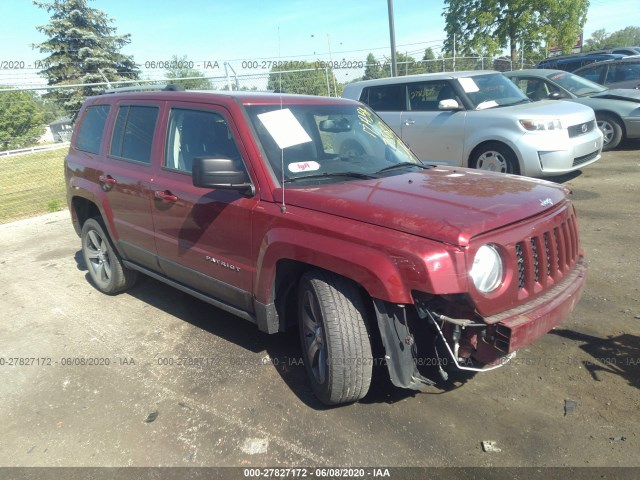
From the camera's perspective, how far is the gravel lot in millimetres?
2643

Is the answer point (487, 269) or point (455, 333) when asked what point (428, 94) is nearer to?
point (487, 269)

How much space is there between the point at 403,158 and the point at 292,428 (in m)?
2.20

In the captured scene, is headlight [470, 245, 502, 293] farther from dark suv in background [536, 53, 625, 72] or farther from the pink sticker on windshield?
dark suv in background [536, 53, 625, 72]

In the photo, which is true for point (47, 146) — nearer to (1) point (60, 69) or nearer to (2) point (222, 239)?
(1) point (60, 69)

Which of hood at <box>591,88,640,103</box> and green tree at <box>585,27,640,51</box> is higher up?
green tree at <box>585,27,640,51</box>

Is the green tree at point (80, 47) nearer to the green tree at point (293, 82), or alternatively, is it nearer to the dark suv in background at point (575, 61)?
the green tree at point (293, 82)

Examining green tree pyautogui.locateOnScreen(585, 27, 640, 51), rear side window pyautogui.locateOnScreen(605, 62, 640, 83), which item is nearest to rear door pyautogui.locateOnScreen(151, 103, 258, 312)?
rear side window pyautogui.locateOnScreen(605, 62, 640, 83)

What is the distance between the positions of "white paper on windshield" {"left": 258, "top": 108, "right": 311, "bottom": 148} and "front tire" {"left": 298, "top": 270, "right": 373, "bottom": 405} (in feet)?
3.18

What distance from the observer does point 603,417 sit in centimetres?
276

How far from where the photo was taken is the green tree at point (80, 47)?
23984 mm

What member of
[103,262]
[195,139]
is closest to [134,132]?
[195,139]

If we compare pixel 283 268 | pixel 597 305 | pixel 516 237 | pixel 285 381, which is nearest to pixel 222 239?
pixel 283 268

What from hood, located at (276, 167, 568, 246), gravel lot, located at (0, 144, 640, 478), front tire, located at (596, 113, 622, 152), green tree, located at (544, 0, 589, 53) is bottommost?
gravel lot, located at (0, 144, 640, 478)

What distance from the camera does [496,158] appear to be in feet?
24.2
